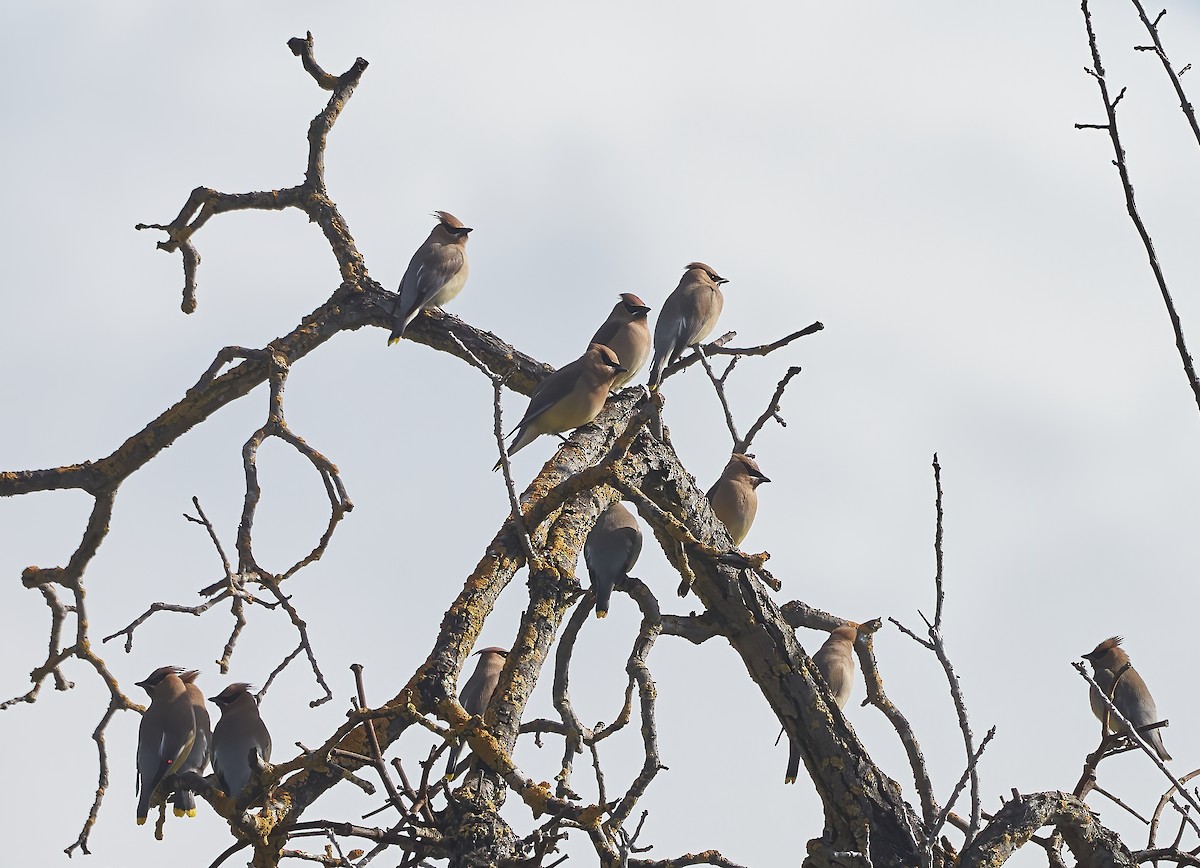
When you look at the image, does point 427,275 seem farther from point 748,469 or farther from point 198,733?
point 198,733

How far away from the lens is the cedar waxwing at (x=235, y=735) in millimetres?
4375

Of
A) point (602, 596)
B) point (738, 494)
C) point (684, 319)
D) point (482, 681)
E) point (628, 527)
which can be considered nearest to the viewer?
point (602, 596)

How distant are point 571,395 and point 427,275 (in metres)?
1.05

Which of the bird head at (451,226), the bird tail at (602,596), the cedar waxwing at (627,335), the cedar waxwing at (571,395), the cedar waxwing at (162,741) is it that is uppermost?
the bird head at (451,226)

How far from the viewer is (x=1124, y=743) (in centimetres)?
426

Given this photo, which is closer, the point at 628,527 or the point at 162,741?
the point at 162,741

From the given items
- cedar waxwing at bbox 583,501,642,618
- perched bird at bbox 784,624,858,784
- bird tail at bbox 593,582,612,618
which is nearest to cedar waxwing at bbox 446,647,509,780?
cedar waxwing at bbox 583,501,642,618

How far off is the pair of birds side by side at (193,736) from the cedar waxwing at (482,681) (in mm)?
1001

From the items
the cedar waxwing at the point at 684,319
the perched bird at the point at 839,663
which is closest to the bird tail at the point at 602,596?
the perched bird at the point at 839,663

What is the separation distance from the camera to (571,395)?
5.18 metres

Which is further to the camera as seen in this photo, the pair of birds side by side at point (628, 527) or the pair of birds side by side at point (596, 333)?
the pair of birds side by side at point (596, 333)

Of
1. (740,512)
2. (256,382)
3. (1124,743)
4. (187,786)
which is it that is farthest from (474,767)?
(740,512)

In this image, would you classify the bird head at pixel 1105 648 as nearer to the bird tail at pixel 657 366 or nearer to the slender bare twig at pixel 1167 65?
the bird tail at pixel 657 366

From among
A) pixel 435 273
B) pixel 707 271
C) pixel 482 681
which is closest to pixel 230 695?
pixel 482 681
